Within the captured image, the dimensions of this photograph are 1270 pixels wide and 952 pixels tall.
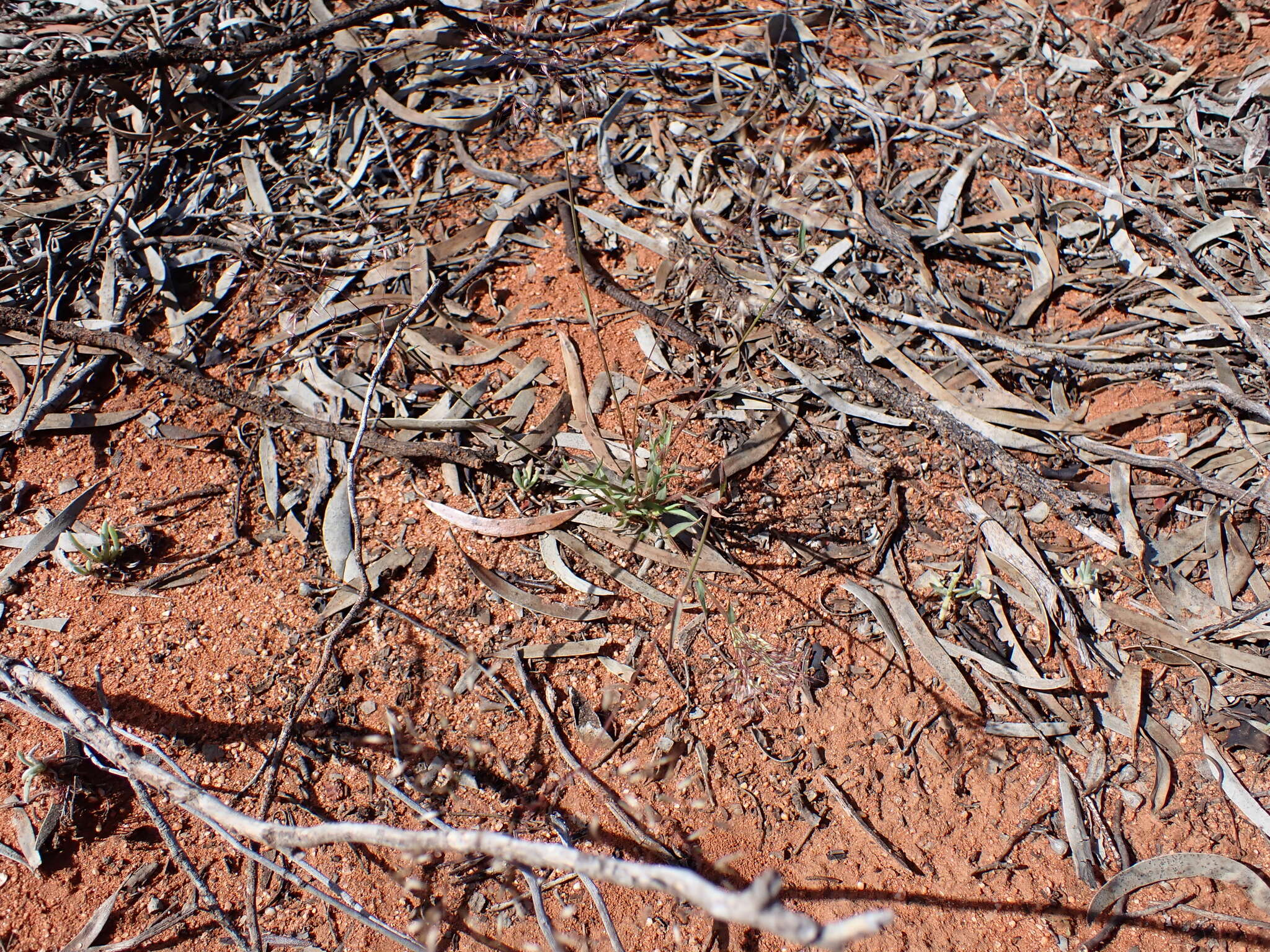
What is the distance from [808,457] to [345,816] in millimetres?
1422

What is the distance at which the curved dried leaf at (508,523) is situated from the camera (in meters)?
2.10

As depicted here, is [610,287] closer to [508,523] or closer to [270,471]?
[508,523]

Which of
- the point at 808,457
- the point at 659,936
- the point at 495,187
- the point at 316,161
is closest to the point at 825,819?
the point at 659,936

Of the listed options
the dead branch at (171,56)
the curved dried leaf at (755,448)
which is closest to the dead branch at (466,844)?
the curved dried leaf at (755,448)

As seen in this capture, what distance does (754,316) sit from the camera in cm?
243

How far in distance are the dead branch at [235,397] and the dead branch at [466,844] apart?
81 cm

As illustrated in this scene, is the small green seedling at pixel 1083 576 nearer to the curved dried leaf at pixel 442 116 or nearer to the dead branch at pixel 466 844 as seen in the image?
the dead branch at pixel 466 844

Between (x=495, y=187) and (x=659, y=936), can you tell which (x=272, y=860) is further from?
(x=495, y=187)

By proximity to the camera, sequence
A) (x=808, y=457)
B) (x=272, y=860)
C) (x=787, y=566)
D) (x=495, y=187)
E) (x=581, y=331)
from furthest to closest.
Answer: (x=495, y=187) < (x=581, y=331) < (x=808, y=457) < (x=787, y=566) < (x=272, y=860)

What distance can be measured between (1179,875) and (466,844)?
5.24 feet

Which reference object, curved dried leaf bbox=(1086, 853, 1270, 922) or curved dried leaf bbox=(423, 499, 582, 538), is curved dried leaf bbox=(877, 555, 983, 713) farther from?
curved dried leaf bbox=(423, 499, 582, 538)

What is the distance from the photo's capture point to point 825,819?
1.82 m

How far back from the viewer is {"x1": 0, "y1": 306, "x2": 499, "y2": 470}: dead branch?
85.1 inches

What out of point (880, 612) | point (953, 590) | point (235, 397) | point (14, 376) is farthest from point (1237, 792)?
point (14, 376)
